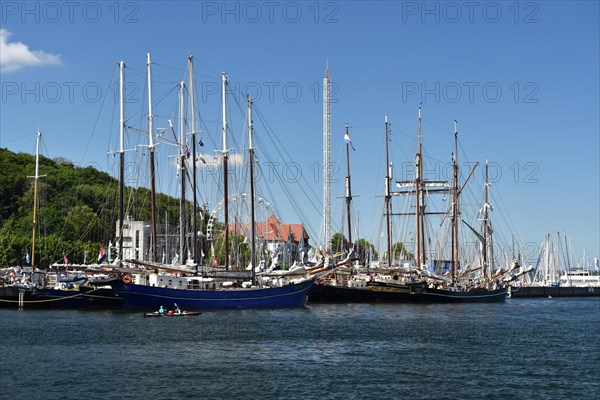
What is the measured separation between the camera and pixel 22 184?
528ft

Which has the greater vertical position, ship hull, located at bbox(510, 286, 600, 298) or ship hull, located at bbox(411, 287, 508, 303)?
ship hull, located at bbox(411, 287, 508, 303)

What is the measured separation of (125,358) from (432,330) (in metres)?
30.2

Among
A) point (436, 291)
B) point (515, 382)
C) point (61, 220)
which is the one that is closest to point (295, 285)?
point (436, 291)

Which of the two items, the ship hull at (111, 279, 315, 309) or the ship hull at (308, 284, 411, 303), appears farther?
the ship hull at (308, 284, 411, 303)

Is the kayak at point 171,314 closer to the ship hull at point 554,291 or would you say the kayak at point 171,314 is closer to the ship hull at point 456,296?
the ship hull at point 456,296

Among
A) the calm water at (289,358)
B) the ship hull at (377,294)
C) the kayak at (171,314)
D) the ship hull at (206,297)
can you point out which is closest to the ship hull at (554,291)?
the ship hull at (377,294)

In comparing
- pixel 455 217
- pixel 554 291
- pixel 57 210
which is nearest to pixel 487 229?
pixel 455 217

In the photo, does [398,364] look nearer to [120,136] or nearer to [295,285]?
[295,285]

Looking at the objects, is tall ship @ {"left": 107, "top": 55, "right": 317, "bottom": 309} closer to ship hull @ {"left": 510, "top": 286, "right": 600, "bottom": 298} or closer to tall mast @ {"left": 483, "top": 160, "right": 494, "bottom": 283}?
tall mast @ {"left": 483, "top": 160, "right": 494, "bottom": 283}

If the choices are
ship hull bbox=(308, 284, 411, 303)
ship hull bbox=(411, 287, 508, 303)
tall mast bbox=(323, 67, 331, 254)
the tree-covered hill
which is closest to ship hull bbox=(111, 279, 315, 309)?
ship hull bbox=(308, 284, 411, 303)

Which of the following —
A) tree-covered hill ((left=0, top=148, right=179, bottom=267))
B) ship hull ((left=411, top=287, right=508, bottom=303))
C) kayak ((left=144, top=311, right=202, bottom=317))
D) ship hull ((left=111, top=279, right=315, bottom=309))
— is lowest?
ship hull ((left=411, top=287, right=508, bottom=303))

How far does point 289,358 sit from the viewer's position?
47844 millimetres

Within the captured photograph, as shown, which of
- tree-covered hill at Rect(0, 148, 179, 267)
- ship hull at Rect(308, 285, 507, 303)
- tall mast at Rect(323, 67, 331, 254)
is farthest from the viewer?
tree-covered hill at Rect(0, 148, 179, 267)

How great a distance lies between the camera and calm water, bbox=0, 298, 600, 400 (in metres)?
38.0
